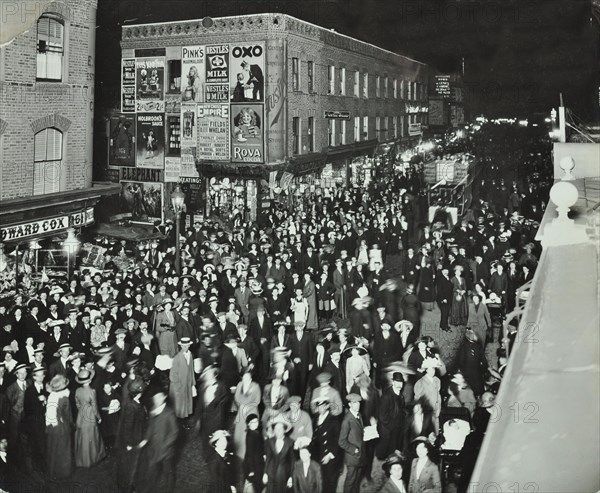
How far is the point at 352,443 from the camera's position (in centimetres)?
616

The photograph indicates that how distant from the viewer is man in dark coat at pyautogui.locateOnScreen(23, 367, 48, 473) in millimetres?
7184

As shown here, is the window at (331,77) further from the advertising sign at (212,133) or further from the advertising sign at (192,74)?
the advertising sign at (192,74)

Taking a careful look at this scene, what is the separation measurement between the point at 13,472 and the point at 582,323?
6.17 metres

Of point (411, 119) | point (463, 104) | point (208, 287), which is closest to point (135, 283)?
point (208, 287)

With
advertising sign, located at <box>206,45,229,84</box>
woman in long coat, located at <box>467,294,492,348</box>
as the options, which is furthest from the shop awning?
woman in long coat, located at <box>467,294,492,348</box>

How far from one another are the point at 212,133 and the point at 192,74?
2.18 m

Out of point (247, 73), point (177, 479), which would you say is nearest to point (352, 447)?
point (177, 479)

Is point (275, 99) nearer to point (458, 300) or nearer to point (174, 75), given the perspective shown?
point (174, 75)

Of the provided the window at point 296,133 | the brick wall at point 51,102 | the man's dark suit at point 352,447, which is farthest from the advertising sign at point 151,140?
the man's dark suit at point 352,447

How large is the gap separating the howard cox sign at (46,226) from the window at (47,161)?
69 cm

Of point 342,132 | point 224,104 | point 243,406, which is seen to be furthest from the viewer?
point 342,132

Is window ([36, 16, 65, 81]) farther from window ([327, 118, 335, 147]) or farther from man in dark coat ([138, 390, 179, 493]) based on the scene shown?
window ([327, 118, 335, 147])

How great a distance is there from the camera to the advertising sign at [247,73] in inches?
858

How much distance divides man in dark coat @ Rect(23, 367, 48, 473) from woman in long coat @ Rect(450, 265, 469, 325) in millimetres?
7266
